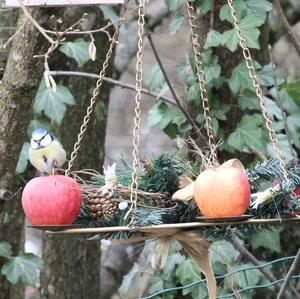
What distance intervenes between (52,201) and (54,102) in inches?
46.5

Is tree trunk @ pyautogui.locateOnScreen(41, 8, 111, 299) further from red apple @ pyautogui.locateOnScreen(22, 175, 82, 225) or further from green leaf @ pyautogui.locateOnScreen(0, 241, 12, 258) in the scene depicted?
red apple @ pyautogui.locateOnScreen(22, 175, 82, 225)

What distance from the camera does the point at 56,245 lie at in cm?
326

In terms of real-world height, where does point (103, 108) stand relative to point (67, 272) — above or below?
above

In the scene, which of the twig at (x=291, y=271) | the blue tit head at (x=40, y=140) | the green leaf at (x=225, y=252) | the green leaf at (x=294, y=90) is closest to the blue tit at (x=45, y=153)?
the blue tit head at (x=40, y=140)

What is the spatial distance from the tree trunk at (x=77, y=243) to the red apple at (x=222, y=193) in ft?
5.09

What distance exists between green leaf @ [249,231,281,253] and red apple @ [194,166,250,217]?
1480 mm

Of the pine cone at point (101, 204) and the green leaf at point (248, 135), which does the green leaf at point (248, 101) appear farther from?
the pine cone at point (101, 204)

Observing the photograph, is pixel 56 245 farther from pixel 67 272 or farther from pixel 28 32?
pixel 28 32

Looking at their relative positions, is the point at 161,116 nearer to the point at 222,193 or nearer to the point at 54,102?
the point at 54,102

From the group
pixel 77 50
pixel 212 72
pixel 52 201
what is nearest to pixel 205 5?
pixel 212 72

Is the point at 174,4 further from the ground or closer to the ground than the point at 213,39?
further from the ground

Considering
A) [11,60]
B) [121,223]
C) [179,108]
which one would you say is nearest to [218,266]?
[179,108]

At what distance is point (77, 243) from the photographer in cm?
329

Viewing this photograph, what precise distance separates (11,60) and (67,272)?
3.42 feet
